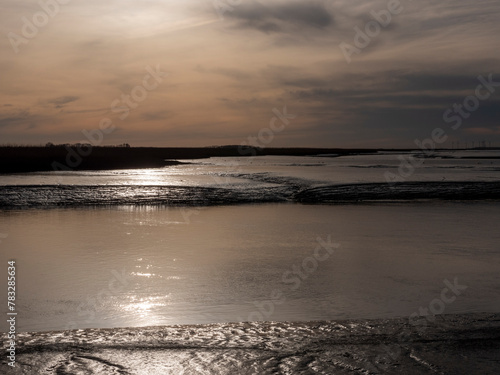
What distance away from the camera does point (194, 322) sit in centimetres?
590

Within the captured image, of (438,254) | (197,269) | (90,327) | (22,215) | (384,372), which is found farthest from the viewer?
(22,215)

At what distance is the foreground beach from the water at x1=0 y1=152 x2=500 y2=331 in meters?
0.73

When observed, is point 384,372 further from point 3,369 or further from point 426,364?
point 3,369

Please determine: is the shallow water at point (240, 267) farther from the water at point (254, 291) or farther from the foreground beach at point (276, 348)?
the foreground beach at point (276, 348)

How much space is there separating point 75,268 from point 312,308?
13.5ft

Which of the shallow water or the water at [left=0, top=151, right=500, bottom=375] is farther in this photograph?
the shallow water

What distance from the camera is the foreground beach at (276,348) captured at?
4.36m

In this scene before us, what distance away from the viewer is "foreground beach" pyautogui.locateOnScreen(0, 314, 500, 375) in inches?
172

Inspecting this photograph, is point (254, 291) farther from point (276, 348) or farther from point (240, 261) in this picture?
point (276, 348)

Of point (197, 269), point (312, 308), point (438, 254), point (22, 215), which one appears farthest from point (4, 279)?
point (22, 215)

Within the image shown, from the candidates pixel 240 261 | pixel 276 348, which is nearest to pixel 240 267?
pixel 240 261

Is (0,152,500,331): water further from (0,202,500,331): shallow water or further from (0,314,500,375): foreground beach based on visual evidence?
(0,314,500,375): foreground beach

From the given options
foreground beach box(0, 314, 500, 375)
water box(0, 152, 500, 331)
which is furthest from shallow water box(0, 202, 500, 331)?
foreground beach box(0, 314, 500, 375)

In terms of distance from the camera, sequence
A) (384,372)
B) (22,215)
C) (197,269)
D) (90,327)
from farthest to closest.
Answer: (22,215) → (197,269) → (90,327) → (384,372)
